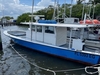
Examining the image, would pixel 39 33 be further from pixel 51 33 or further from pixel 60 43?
pixel 60 43

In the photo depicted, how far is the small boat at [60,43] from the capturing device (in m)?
9.43

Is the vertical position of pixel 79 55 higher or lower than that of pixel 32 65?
higher

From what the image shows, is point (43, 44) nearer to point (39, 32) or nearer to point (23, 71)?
point (39, 32)

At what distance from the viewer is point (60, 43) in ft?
37.7

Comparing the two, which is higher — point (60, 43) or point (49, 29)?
point (49, 29)

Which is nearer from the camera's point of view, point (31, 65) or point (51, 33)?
point (31, 65)

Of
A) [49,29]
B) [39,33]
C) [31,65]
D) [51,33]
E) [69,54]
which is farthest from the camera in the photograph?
[39,33]

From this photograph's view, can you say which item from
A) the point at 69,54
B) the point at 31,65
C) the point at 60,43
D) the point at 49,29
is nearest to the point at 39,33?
the point at 49,29

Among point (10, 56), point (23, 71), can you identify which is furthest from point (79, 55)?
point (10, 56)

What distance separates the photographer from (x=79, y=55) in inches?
376

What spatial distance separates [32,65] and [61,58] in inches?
89.7

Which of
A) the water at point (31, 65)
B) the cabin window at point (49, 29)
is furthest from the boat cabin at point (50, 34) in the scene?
the water at point (31, 65)

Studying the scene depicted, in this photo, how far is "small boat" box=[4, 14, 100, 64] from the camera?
943cm

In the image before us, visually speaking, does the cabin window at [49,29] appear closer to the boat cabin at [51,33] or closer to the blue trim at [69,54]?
the boat cabin at [51,33]
